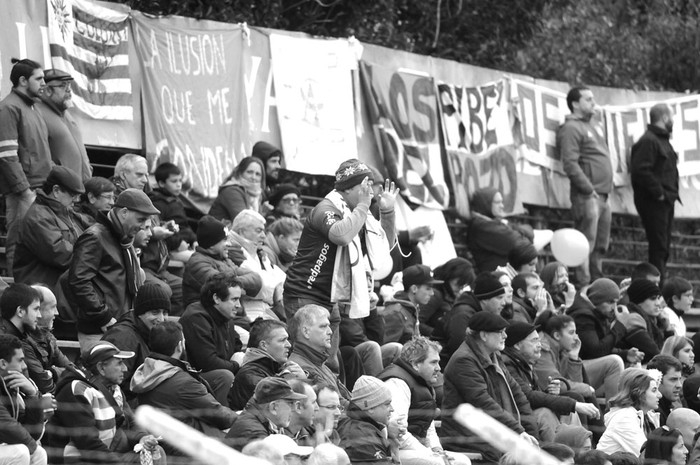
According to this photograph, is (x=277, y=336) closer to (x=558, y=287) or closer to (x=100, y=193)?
(x=100, y=193)

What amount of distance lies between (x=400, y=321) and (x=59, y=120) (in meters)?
2.98

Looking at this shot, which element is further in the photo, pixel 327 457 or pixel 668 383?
pixel 668 383

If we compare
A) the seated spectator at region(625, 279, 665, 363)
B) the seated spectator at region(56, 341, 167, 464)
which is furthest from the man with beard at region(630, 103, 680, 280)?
the seated spectator at region(56, 341, 167, 464)

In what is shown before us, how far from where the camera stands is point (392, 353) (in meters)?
11.8

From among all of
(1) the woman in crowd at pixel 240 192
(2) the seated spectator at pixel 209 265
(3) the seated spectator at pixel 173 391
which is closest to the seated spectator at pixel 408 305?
(1) the woman in crowd at pixel 240 192

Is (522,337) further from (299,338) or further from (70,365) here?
(70,365)

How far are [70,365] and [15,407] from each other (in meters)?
0.88

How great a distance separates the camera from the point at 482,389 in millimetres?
10812

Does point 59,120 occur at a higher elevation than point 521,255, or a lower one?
higher

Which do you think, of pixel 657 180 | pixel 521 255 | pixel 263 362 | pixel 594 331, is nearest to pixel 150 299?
pixel 263 362

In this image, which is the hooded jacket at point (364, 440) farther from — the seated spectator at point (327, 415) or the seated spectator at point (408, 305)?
the seated spectator at point (408, 305)

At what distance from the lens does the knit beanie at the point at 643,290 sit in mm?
14336

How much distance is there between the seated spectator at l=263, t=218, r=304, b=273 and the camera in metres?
12.4

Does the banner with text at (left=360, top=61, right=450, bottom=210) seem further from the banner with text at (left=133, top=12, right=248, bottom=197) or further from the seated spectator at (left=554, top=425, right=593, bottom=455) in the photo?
the seated spectator at (left=554, top=425, right=593, bottom=455)
